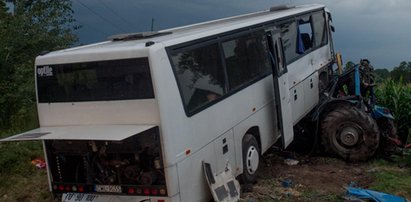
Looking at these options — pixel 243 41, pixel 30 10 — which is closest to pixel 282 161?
pixel 243 41

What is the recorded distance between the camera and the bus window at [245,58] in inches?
305

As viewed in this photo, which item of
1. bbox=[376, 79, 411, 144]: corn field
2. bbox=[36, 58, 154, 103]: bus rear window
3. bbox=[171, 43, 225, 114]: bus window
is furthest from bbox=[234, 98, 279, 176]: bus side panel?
bbox=[376, 79, 411, 144]: corn field

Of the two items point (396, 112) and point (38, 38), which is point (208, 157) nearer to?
point (396, 112)

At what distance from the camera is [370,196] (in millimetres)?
Result: 7133

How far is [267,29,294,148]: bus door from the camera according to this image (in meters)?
8.80

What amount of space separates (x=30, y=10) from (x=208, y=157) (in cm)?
1408

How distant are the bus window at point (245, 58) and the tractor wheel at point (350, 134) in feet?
5.94

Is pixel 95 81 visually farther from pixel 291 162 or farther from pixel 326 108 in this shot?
pixel 326 108

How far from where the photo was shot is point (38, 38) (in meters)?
16.9

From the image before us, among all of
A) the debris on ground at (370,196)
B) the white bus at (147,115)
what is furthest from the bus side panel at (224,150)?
the debris on ground at (370,196)

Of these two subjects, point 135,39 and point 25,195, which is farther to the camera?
point 25,195

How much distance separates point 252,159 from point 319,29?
5.58 m

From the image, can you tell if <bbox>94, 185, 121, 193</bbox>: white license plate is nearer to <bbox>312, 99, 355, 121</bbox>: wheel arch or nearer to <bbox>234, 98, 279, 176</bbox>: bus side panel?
<bbox>234, 98, 279, 176</bbox>: bus side panel

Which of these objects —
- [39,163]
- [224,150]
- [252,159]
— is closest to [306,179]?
[252,159]
